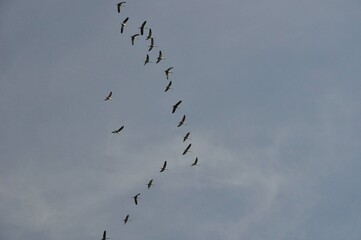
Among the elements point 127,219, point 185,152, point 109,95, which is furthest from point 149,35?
point 127,219

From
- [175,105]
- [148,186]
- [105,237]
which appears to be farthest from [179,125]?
[105,237]

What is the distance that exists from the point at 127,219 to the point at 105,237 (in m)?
6.35

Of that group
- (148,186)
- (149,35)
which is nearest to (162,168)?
(148,186)

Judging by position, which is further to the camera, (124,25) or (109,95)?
(109,95)

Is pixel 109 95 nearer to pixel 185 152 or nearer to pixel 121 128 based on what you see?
pixel 121 128

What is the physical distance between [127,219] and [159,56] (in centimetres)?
3569

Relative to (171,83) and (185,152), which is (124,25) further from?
(185,152)

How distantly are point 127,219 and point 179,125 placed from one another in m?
23.1

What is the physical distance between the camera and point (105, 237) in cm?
16262

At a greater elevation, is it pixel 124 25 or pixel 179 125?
pixel 124 25

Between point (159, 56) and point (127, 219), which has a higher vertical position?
point (159, 56)

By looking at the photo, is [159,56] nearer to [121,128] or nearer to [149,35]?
[149,35]

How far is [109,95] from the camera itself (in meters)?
171

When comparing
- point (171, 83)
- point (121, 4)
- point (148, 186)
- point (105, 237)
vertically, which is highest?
point (121, 4)
